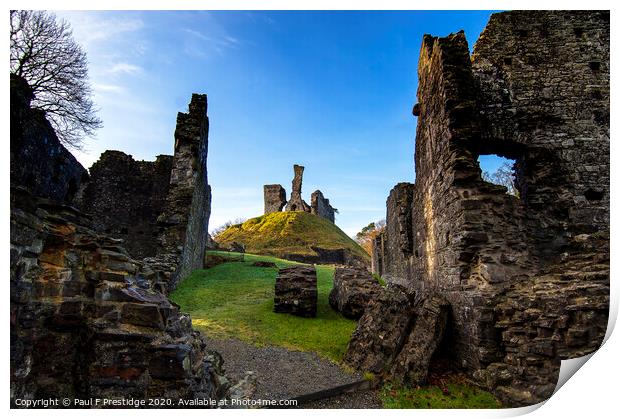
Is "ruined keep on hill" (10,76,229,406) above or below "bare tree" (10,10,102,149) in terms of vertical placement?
below

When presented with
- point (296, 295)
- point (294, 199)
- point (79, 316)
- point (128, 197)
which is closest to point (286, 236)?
point (294, 199)

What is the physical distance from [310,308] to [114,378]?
6.31 m

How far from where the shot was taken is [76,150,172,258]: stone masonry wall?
55.1 ft

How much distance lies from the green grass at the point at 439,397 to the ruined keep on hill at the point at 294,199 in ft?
158

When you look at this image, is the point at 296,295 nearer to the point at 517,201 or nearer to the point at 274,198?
the point at 517,201

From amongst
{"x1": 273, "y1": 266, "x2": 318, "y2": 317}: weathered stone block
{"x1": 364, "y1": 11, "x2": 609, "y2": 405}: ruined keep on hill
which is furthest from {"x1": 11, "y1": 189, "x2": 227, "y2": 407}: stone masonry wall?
{"x1": 273, "y1": 266, "x2": 318, "y2": 317}: weathered stone block

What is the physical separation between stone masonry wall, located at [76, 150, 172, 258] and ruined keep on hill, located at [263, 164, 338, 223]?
3628cm

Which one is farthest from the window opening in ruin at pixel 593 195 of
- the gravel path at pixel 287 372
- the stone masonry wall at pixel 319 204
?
the stone masonry wall at pixel 319 204

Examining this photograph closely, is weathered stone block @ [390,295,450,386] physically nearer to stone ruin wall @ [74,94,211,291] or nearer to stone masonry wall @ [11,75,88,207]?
stone masonry wall @ [11,75,88,207]

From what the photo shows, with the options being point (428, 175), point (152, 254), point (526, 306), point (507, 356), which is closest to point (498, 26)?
point (428, 175)

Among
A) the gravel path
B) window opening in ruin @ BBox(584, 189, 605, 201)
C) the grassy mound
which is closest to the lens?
the gravel path

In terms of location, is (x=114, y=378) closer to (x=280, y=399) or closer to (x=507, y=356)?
(x=280, y=399)

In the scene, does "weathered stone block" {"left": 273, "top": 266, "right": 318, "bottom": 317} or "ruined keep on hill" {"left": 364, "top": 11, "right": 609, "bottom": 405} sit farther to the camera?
"weathered stone block" {"left": 273, "top": 266, "right": 318, "bottom": 317}

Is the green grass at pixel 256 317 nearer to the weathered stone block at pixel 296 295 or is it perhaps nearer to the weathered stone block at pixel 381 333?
the weathered stone block at pixel 296 295
